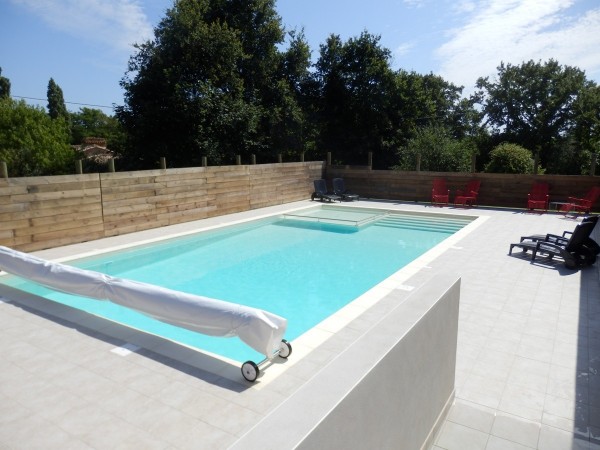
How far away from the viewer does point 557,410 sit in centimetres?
318

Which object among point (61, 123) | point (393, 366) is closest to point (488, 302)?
point (393, 366)

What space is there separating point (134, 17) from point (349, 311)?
18.1 m

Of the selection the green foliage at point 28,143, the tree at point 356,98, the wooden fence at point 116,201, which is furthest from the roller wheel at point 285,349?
the green foliage at point 28,143

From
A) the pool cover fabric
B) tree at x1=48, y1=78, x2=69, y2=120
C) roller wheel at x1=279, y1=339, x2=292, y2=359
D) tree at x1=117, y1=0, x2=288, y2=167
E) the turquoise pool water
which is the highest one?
tree at x1=48, y1=78, x2=69, y2=120

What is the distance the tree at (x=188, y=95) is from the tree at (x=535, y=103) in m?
18.9

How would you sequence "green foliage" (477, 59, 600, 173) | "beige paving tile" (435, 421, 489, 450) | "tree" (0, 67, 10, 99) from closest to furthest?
1. "beige paving tile" (435, 421, 489, 450)
2. "green foliage" (477, 59, 600, 173)
3. "tree" (0, 67, 10, 99)

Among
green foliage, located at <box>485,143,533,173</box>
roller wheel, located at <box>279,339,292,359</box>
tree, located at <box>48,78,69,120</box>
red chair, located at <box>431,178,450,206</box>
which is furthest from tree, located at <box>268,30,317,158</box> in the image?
tree, located at <box>48,78,69,120</box>

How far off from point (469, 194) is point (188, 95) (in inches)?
481

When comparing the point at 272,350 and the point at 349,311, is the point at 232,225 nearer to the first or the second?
the point at 349,311

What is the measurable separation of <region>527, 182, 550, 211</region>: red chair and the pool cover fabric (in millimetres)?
12017

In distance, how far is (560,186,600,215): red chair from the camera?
39.0 ft

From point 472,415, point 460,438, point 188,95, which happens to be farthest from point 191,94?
point 460,438

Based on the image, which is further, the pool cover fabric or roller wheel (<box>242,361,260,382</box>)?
the pool cover fabric

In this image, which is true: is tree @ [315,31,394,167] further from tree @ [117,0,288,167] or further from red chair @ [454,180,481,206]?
red chair @ [454,180,481,206]
